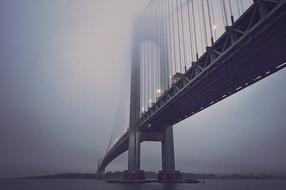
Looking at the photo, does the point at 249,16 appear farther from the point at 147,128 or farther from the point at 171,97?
the point at 147,128

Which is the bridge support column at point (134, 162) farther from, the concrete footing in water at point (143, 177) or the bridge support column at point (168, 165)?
the bridge support column at point (168, 165)

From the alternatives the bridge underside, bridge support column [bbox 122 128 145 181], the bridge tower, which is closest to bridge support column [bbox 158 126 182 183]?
the bridge tower

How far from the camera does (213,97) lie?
2642 centimetres

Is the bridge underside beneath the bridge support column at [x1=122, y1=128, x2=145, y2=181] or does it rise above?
above

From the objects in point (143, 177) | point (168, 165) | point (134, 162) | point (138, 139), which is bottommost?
point (143, 177)

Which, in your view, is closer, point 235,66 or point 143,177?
point 235,66

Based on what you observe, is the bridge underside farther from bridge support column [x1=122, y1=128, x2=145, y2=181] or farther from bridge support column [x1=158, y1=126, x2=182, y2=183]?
→ bridge support column [x1=158, y1=126, x2=182, y2=183]

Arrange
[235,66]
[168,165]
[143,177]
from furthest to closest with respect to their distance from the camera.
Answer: [168,165]
[143,177]
[235,66]

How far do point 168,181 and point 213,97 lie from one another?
19.5 metres

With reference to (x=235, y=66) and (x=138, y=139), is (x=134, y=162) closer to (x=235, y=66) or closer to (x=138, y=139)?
(x=138, y=139)

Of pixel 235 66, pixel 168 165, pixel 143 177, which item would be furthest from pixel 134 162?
pixel 235 66

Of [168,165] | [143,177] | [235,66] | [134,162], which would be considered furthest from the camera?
[168,165]

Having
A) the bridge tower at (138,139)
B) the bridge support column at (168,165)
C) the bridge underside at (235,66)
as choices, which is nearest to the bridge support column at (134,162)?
the bridge tower at (138,139)

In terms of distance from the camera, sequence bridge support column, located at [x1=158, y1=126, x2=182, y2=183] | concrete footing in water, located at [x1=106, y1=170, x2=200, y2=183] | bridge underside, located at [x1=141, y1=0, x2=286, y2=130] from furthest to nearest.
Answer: bridge support column, located at [x1=158, y1=126, x2=182, y2=183] < concrete footing in water, located at [x1=106, y1=170, x2=200, y2=183] < bridge underside, located at [x1=141, y1=0, x2=286, y2=130]
